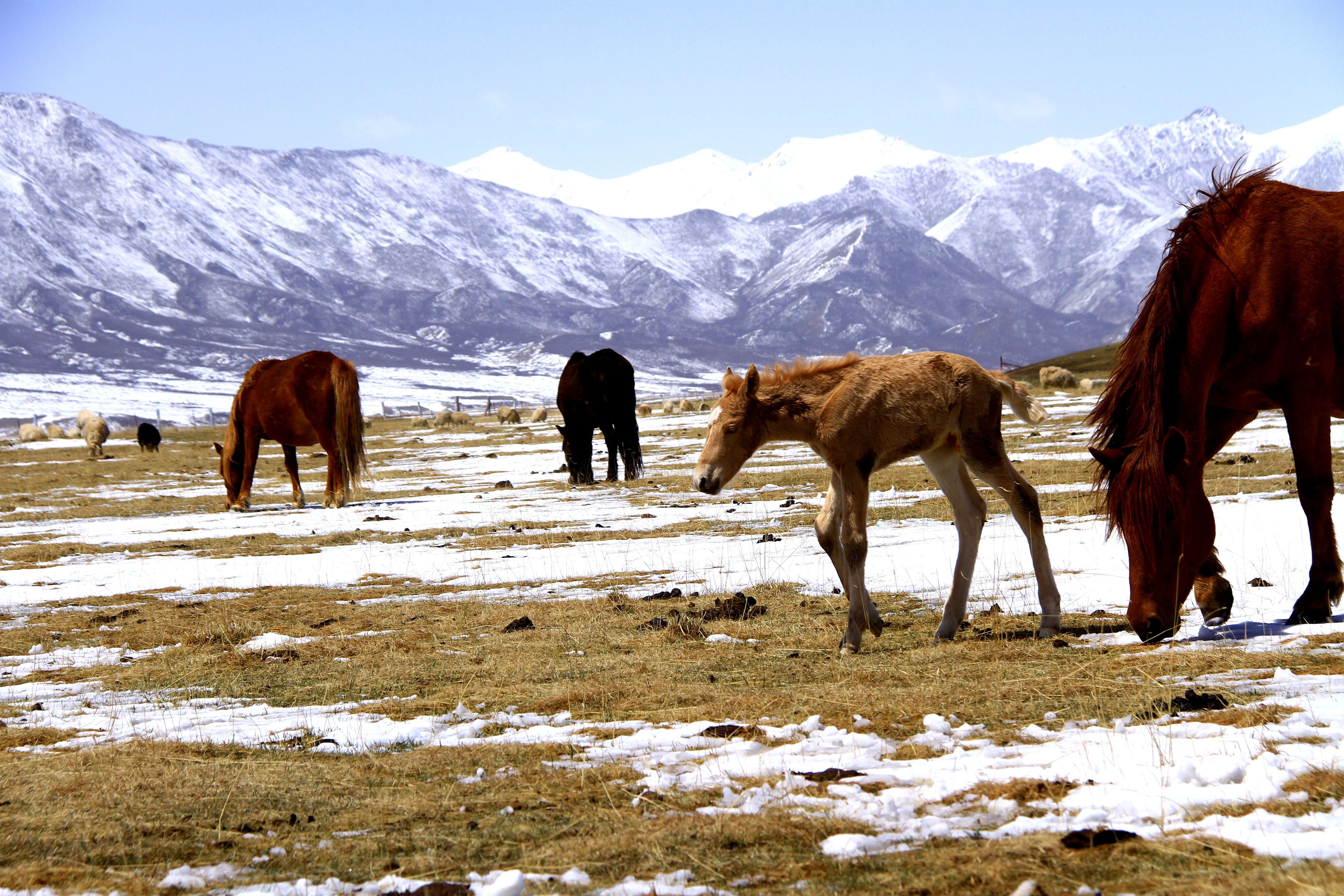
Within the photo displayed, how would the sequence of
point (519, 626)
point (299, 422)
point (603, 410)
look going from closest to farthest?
point (519, 626) < point (299, 422) < point (603, 410)

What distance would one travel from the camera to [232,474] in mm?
24719

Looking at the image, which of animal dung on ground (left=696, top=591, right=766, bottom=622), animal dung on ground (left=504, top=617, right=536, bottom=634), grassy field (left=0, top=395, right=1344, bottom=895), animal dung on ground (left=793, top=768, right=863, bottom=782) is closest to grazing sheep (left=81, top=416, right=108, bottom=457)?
grassy field (left=0, top=395, right=1344, bottom=895)

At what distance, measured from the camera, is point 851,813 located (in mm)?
4547

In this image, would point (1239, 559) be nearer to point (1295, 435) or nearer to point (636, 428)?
point (1295, 435)

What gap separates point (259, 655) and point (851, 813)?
6198 mm

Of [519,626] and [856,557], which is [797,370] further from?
[519,626]

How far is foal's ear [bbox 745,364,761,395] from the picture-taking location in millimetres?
8914

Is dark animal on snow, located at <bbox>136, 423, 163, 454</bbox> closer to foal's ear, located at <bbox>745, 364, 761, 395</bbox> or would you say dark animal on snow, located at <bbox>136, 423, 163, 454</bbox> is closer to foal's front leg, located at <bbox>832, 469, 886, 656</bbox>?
foal's ear, located at <bbox>745, 364, 761, 395</bbox>

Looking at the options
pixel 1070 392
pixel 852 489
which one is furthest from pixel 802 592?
pixel 1070 392

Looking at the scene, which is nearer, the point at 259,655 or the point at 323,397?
the point at 259,655

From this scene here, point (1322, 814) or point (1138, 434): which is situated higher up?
point (1138, 434)

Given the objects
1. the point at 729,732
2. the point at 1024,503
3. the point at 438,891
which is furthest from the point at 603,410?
Result: the point at 438,891

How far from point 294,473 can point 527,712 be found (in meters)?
18.8

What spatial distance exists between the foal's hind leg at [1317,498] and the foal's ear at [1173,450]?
101cm
